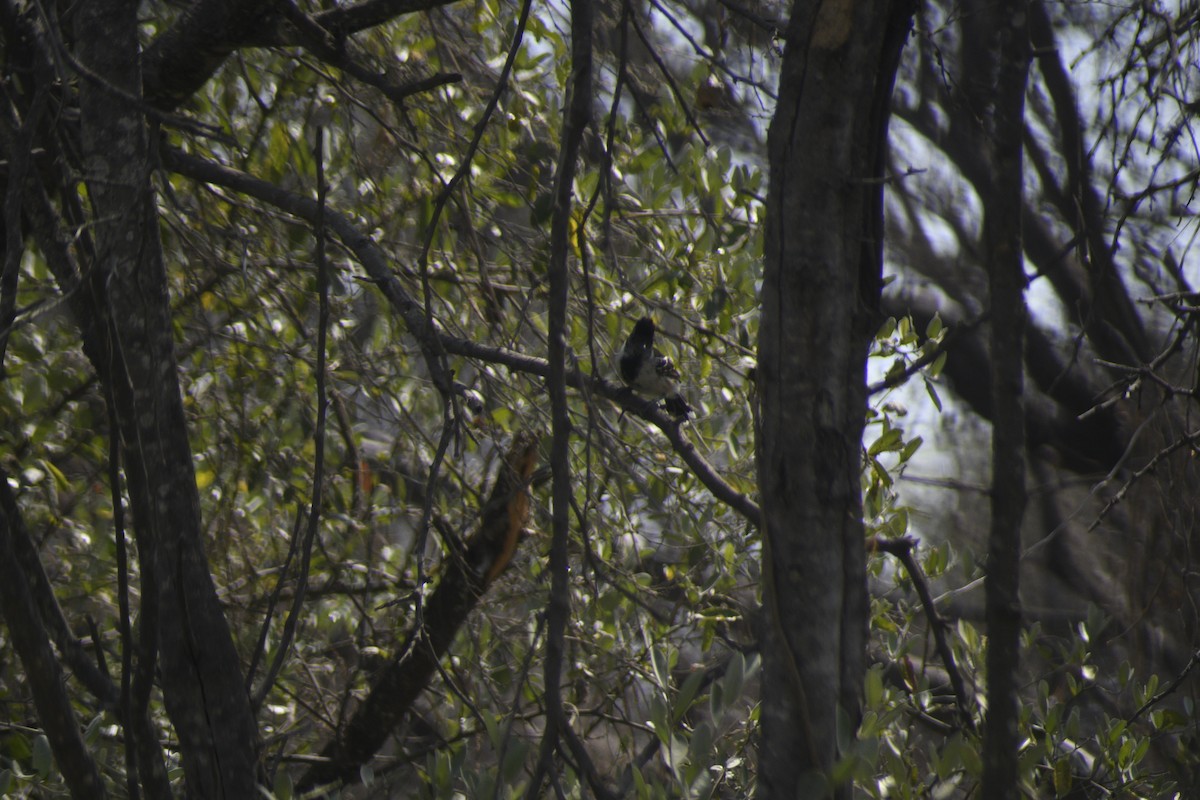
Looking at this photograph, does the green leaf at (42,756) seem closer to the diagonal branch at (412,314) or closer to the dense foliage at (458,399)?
the dense foliage at (458,399)

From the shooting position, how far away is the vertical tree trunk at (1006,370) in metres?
1.35

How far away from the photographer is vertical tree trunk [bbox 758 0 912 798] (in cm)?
126

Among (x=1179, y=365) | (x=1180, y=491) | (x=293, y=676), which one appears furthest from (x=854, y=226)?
(x=1179, y=365)

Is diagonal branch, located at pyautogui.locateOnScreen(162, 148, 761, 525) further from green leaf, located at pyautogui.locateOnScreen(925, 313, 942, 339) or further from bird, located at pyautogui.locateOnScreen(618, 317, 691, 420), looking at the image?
green leaf, located at pyautogui.locateOnScreen(925, 313, 942, 339)

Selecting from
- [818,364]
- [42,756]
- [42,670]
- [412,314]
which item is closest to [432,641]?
[42,756]

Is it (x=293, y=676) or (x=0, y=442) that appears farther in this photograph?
(x=293, y=676)

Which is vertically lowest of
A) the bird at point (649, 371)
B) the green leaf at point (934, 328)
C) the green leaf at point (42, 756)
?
the green leaf at point (42, 756)

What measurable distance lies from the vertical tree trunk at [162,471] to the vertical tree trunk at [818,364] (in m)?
0.92

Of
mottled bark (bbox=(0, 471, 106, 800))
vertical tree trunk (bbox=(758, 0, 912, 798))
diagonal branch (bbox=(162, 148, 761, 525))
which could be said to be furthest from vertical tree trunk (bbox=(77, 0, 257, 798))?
vertical tree trunk (bbox=(758, 0, 912, 798))

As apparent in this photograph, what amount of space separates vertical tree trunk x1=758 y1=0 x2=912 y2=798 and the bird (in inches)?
62.5

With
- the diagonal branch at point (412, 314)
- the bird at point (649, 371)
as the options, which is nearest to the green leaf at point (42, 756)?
the diagonal branch at point (412, 314)

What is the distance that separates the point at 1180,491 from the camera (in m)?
2.02

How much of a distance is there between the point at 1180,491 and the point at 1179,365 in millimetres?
2163

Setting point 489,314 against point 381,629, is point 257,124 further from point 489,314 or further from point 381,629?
point 381,629
